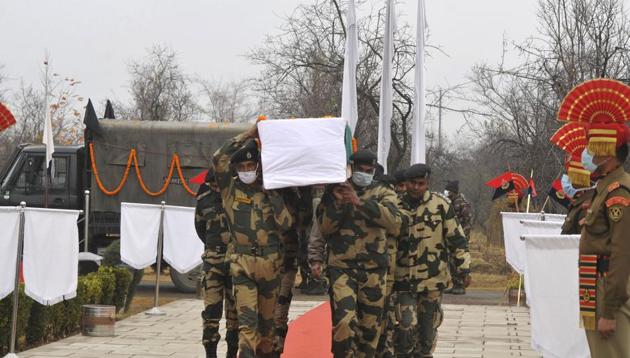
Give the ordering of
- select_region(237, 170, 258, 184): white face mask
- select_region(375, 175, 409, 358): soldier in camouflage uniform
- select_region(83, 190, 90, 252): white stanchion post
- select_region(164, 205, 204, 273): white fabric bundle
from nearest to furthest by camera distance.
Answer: select_region(237, 170, 258, 184): white face mask, select_region(375, 175, 409, 358): soldier in camouflage uniform, select_region(164, 205, 204, 273): white fabric bundle, select_region(83, 190, 90, 252): white stanchion post

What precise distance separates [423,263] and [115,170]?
37.6ft

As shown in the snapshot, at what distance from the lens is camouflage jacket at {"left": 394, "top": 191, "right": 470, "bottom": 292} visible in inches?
401

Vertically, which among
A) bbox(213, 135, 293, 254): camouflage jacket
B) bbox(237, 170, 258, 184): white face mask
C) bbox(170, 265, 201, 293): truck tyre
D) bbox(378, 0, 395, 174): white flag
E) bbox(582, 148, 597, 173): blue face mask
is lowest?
bbox(170, 265, 201, 293): truck tyre

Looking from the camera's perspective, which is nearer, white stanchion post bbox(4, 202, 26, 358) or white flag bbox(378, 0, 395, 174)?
white stanchion post bbox(4, 202, 26, 358)

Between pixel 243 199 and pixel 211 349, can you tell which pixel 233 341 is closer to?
pixel 211 349

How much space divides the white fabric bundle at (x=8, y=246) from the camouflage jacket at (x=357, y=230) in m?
3.17

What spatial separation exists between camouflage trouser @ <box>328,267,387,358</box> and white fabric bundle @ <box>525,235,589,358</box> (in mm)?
1371

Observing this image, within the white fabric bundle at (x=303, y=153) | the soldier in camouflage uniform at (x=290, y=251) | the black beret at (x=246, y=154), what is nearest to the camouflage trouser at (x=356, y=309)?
the soldier in camouflage uniform at (x=290, y=251)

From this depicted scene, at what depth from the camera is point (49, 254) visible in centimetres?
1122

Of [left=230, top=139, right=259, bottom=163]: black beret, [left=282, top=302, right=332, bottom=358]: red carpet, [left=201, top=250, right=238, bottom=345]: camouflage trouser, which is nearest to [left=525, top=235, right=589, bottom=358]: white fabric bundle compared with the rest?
[left=230, top=139, right=259, bottom=163]: black beret

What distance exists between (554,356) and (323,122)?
2.73 meters

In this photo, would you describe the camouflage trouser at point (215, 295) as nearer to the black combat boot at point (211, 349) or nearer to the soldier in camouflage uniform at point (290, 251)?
the black combat boot at point (211, 349)

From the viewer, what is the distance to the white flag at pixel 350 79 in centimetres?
1301

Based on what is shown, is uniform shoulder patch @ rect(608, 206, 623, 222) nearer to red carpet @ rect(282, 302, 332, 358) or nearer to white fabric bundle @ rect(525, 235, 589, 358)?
white fabric bundle @ rect(525, 235, 589, 358)
